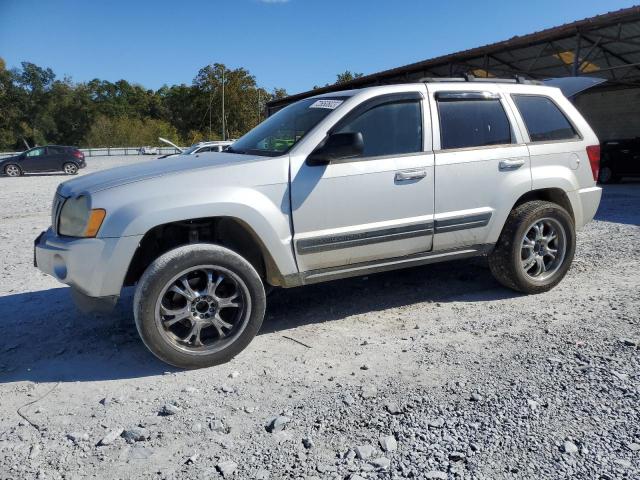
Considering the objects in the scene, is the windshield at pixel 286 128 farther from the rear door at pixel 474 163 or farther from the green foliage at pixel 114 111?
the green foliage at pixel 114 111

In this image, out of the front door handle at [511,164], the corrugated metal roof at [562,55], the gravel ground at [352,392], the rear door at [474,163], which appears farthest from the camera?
the corrugated metal roof at [562,55]

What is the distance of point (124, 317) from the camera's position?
4473 mm

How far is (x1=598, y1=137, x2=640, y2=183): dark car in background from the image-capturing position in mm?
15742

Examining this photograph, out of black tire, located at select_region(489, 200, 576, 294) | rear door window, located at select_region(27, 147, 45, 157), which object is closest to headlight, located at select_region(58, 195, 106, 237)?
black tire, located at select_region(489, 200, 576, 294)

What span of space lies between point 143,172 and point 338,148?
4.49 ft

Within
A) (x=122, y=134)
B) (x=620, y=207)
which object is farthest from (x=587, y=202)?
(x=122, y=134)

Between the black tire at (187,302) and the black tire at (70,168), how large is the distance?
26750mm

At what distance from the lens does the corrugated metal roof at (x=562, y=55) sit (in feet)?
47.9

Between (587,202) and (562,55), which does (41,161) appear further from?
(587,202)

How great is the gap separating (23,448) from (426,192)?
3106 millimetres

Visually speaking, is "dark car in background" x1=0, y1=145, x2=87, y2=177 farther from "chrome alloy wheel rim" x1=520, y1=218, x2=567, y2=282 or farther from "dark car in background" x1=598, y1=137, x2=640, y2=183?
"chrome alloy wheel rim" x1=520, y1=218, x2=567, y2=282

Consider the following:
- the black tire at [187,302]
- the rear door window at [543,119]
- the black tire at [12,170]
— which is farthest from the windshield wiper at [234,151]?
the black tire at [12,170]

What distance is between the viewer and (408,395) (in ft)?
9.93

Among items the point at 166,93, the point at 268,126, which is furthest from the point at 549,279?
the point at 166,93
